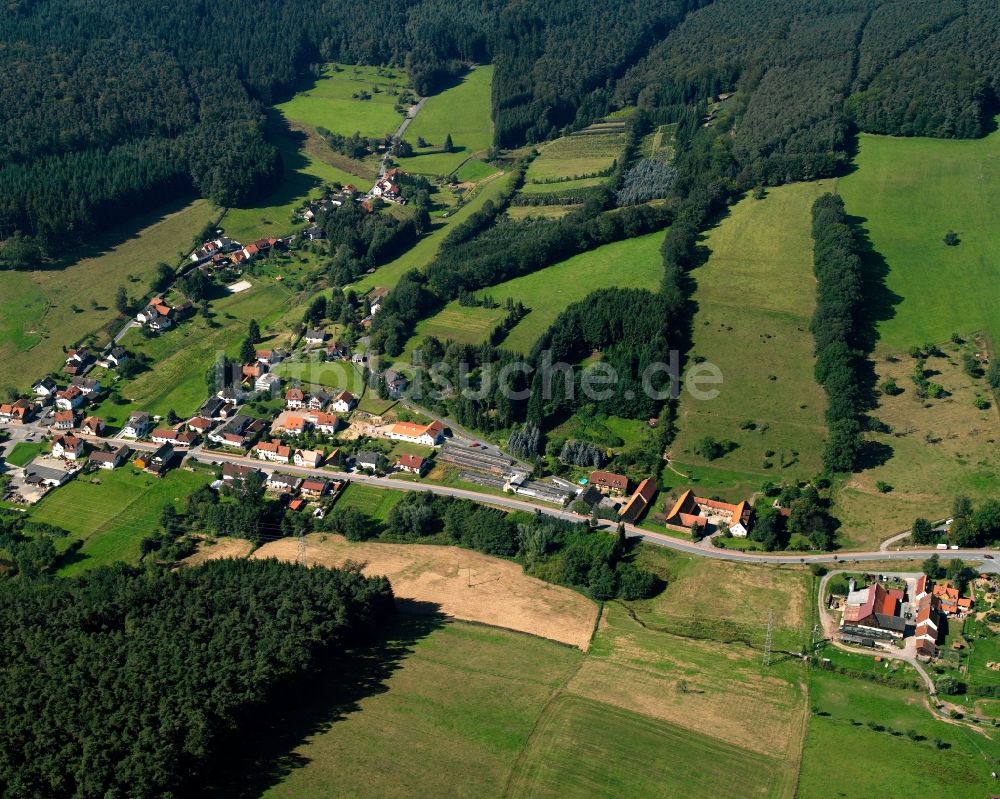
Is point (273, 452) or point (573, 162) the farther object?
point (573, 162)

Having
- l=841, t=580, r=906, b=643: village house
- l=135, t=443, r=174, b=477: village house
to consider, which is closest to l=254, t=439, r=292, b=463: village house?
l=135, t=443, r=174, b=477: village house

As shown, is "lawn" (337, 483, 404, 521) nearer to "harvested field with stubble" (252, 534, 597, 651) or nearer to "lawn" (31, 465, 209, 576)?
"harvested field with stubble" (252, 534, 597, 651)

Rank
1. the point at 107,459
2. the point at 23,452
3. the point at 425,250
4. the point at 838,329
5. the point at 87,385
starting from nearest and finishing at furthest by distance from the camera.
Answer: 1. the point at 107,459
2. the point at 23,452
3. the point at 838,329
4. the point at 87,385
5. the point at 425,250

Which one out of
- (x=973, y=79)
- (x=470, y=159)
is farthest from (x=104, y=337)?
(x=973, y=79)

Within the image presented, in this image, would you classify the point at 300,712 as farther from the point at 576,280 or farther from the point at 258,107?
the point at 258,107

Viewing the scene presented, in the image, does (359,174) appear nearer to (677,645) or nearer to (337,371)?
(337,371)

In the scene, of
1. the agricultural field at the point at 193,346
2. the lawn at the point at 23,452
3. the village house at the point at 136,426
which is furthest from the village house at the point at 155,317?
the lawn at the point at 23,452

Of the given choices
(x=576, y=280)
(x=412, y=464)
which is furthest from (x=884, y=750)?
(x=576, y=280)
